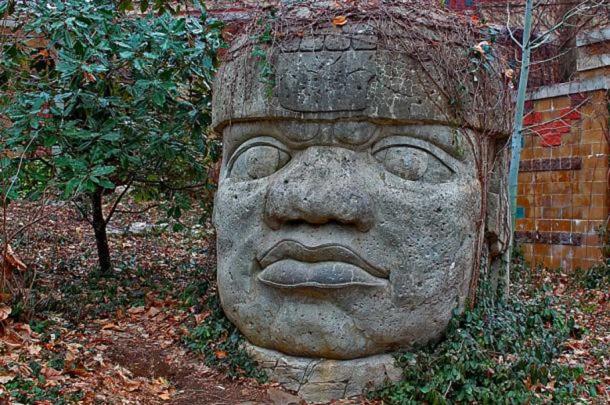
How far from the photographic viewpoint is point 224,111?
165 inches

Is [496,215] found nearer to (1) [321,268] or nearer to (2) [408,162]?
(2) [408,162]

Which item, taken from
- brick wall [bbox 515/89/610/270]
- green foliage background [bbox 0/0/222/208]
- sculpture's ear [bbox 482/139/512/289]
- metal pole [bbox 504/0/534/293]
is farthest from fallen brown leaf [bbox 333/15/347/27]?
brick wall [bbox 515/89/610/270]

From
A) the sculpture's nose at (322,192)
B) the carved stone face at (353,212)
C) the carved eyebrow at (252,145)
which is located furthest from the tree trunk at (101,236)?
the sculpture's nose at (322,192)

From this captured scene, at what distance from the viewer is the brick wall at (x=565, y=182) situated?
762 centimetres

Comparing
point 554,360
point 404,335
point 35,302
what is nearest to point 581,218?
point 554,360

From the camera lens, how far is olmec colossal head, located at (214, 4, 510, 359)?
372 cm

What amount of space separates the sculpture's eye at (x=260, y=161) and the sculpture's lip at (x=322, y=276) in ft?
1.94

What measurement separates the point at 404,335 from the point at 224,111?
178 cm

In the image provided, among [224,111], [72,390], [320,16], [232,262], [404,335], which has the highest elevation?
[320,16]

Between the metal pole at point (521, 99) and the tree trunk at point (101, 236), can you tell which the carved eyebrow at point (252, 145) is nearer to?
the tree trunk at point (101, 236)

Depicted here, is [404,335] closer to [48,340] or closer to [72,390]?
[72,390]

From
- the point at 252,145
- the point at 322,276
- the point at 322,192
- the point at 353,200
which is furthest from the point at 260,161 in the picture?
the point at 322,276

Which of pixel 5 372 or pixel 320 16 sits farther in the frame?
pixel 320 16

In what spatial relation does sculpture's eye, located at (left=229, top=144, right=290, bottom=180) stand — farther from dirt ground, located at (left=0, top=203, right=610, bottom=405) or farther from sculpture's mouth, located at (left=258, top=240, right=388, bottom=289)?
dirt ground, located at (left=0, top=203, right=610, bottom=405)
